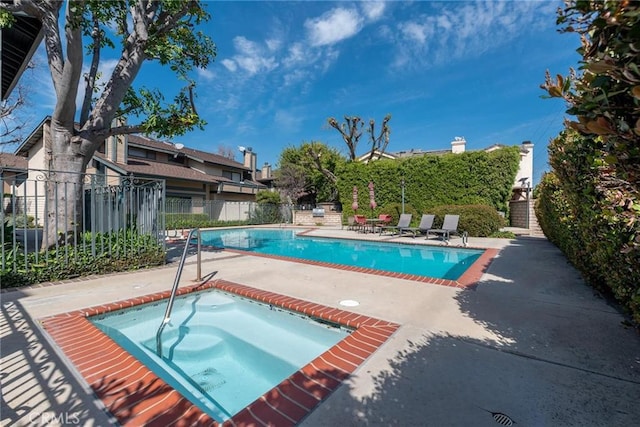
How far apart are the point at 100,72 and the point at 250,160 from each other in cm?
2733

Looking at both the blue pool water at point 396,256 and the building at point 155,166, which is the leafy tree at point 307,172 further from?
the blue pool water at point 396,256

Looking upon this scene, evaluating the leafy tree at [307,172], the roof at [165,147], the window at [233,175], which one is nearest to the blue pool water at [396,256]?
the leafy tree at [307,172]

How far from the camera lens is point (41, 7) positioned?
539 centimetres

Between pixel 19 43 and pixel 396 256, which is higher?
pixel 19 43

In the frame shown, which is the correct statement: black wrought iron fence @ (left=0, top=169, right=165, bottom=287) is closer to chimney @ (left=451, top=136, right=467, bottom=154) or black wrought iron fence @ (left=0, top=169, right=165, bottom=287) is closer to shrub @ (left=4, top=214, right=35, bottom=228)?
shrub @ (left=4, top=214, right=35, bottom=228)

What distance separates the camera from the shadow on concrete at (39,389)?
1.96 meters

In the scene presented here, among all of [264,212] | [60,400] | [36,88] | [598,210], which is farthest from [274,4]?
[264,212]

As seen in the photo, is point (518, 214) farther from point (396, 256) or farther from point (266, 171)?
point (266, 171)

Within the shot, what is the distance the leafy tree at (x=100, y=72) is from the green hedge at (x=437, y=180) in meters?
A: 15.0

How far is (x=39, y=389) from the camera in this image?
7.43 ft

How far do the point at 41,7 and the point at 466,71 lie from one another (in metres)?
19.4

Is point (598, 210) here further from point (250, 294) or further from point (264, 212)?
point (264, 212)

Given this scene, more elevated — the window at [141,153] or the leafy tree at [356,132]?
the leafy tree at [356,132]

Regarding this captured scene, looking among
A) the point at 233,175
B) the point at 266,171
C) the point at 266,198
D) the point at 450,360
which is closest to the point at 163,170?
the point at 266,198
